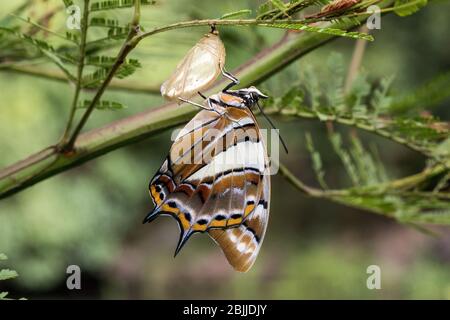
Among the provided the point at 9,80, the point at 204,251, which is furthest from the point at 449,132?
the point at 204,251

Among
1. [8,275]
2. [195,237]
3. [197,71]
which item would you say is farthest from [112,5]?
[195,237]

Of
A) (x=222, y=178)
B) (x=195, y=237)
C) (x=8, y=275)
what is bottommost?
(x=8, y=275)

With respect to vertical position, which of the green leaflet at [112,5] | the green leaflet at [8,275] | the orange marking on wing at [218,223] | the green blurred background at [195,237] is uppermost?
the green blurred background at [195,237]

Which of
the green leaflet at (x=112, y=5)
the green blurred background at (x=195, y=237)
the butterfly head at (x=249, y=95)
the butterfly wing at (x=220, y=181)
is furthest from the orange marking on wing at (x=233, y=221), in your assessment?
the green blurred background at (x=195, y=237)

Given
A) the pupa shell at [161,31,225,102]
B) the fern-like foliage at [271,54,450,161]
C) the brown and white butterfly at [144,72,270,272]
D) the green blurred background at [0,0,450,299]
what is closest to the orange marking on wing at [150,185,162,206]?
the brown and white butterfly at [144,72,270,272]

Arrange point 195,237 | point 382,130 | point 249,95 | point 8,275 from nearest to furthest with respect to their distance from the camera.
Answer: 1. point 8,275
2. point 249,95
3. point 382,130
4. point 195,237

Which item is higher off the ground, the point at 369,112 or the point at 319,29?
the point at 369,112

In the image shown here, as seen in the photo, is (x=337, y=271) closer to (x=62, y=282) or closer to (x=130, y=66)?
(x=62, y=282)

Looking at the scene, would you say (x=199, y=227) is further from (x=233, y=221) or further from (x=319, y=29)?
(x=319, y=29)

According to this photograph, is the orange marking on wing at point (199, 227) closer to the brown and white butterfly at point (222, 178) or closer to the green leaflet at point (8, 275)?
the brown and white butterfly at point (222, 178)

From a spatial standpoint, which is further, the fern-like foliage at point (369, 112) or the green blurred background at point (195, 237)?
the green blurred background at point (195, 237)
